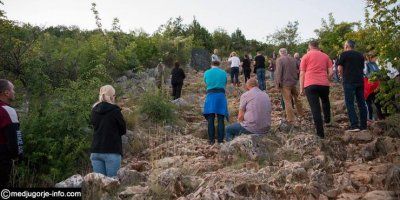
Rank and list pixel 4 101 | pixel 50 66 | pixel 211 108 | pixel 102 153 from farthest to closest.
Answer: pixel 50 66 → pixel 211 108 → pixel 102 153 → pixel 4 101

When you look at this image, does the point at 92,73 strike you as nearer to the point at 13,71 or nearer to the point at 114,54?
the point at 13,71

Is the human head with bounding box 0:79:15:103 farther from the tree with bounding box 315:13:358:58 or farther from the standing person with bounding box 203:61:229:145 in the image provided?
the tree with bounding box 315:13:358:58

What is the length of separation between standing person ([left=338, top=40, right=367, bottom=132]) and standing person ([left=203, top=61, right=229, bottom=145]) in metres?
2.30

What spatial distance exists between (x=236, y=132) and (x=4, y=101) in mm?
4036

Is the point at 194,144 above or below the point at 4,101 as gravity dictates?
below

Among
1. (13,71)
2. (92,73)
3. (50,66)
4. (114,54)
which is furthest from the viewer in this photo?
(114,54)

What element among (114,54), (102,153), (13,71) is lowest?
(102,153)

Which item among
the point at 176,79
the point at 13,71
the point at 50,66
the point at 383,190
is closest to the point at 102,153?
the point at 383,190

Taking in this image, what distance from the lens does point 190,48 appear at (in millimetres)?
25094

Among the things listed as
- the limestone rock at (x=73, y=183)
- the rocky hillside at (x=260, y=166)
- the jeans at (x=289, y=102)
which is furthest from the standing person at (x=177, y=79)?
the limestone rock at (x=73, y=183)

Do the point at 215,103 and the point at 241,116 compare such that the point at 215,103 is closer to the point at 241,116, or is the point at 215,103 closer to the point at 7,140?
the point at 241,116

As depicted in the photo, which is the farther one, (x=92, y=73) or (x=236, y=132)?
(x=92, y=73)

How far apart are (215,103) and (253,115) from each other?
111cm

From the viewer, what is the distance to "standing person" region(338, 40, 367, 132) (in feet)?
26.8
